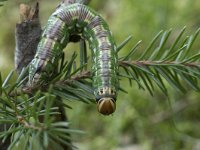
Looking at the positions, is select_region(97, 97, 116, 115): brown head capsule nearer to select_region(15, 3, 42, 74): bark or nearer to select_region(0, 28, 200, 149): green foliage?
select_region(0, 28, 200, 149): green foliage

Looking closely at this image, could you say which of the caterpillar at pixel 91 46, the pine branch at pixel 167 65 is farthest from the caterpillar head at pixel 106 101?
the pine branch at pixel 167 65

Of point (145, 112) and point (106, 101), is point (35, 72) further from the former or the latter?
point (145, 112)

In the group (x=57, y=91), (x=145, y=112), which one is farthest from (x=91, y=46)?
(x=145, y=112)

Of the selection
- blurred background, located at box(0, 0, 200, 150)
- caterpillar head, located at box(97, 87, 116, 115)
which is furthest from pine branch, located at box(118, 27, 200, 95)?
blurred background, located at box(0, 0, 200, 150)

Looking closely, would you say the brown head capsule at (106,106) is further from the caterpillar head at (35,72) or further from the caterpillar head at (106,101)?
the caterpillar head at (35,72)

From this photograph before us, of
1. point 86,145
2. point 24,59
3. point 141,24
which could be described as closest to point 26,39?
point 24,59

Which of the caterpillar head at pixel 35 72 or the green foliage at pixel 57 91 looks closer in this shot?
the green foliage at pixel 57 91

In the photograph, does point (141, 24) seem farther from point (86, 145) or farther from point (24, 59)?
point (24, 59)
